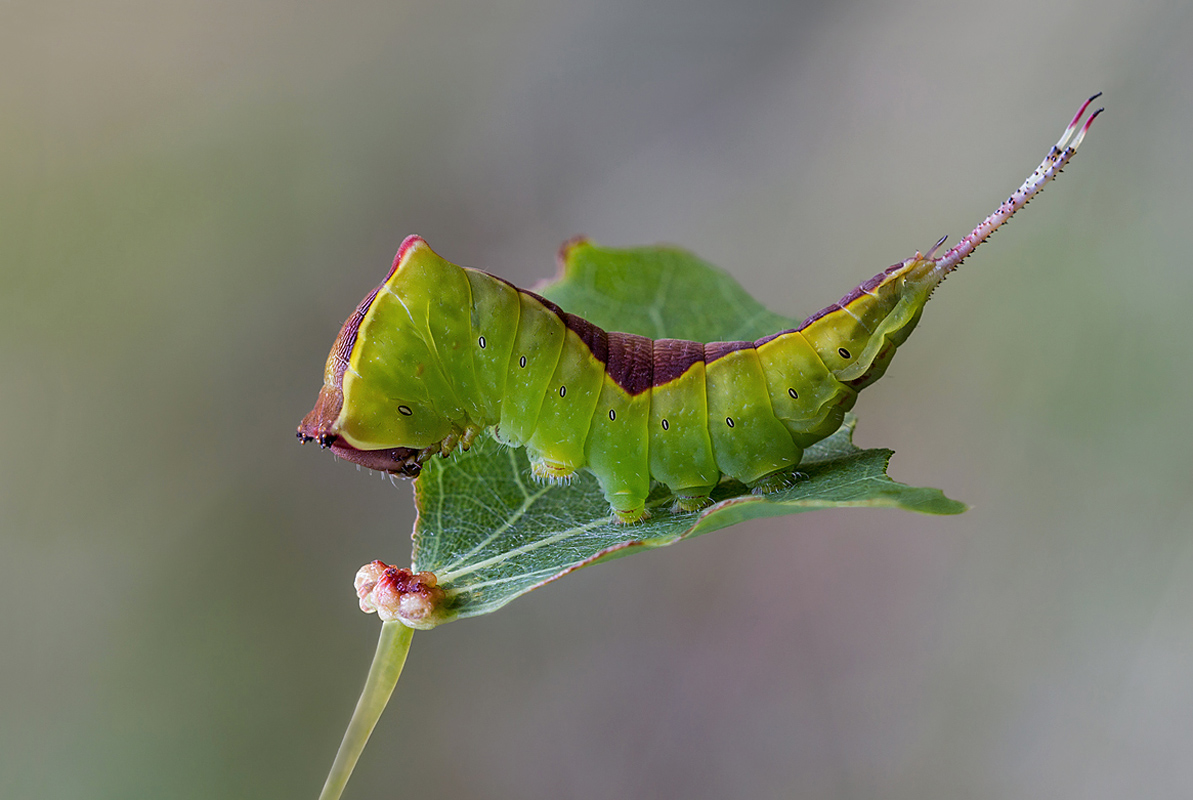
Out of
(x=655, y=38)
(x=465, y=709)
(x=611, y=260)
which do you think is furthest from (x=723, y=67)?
(x=465, y=709)

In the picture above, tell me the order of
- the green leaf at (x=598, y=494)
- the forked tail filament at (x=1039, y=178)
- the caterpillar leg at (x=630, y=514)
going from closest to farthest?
the green leaf at (x=598, y=494) → the forked tail filament at (x=1039, y=178) → the caterpillar leg at (x=630, y=514)

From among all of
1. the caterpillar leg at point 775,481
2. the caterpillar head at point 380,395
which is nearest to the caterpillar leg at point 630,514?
the caterpillar leg at point 775,481

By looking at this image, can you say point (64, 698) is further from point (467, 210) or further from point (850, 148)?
A: point (850, 148)

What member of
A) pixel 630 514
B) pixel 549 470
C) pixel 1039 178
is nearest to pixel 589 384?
pixel 549 470

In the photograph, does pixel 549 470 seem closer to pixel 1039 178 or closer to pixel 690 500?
pixel 690 500

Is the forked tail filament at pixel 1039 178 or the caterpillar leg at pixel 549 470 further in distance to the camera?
the caterpillar leg at pixel 549 470

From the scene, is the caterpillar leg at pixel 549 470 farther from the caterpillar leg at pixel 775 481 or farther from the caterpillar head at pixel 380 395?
the caterpillar leg at pixel 775 481

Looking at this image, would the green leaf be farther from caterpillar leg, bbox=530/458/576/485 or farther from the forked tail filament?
the forked tail filament
